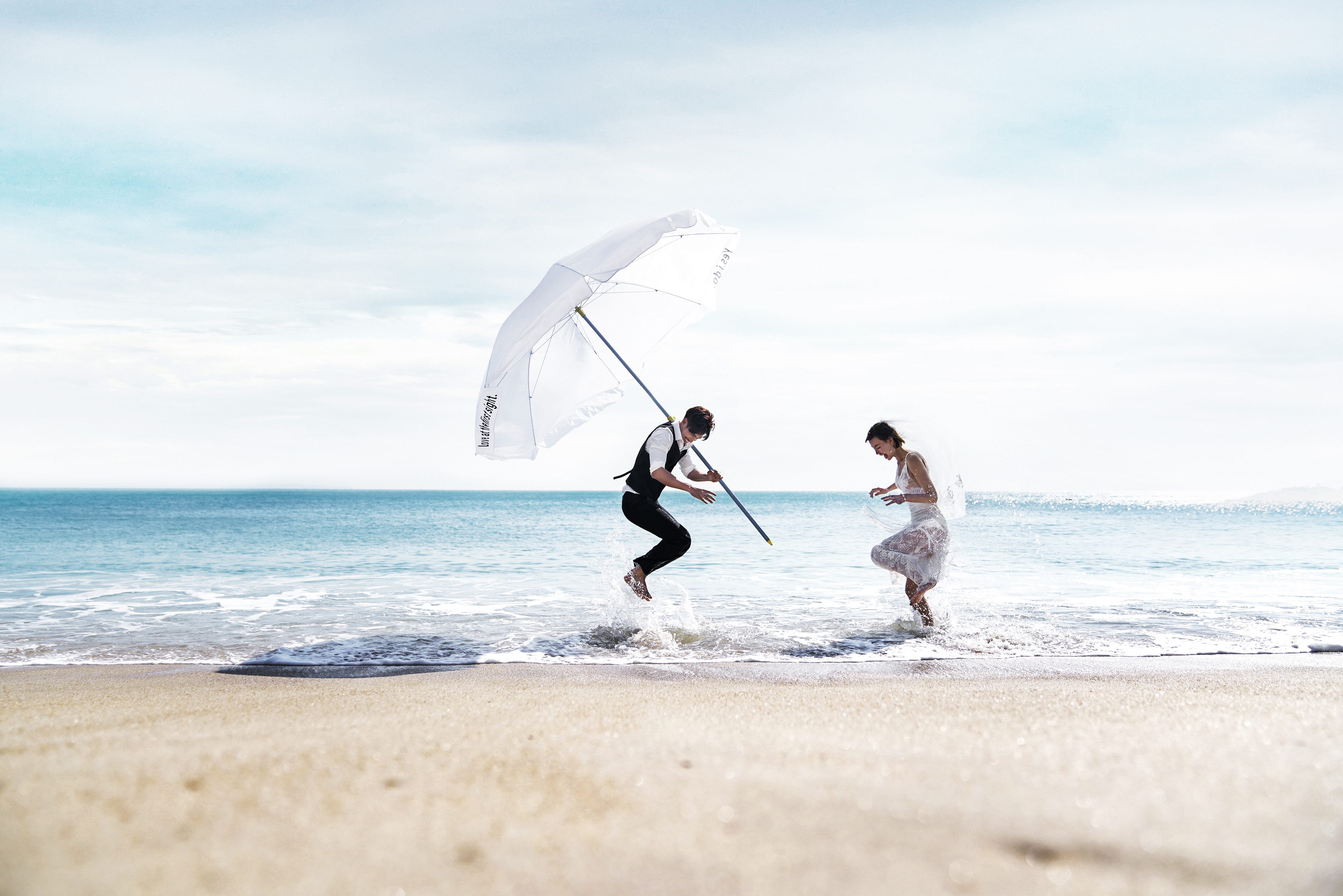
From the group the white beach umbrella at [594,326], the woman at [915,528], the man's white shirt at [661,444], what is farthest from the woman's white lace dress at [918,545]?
the man's white shirt at [661,444]

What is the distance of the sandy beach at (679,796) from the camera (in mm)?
2221

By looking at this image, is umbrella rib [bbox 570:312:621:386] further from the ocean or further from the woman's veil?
the woman's veil

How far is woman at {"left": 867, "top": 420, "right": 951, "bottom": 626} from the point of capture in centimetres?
775

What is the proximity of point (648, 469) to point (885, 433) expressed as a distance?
2.52 m

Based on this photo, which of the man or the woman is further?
the woman

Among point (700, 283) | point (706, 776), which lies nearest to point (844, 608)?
point (700, 283)

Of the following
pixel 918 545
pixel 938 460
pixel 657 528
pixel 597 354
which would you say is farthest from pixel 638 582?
pixel 938 460

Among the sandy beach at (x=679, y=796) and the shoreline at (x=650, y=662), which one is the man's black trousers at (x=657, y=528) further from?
the sandy beach at (x=679, y=796)

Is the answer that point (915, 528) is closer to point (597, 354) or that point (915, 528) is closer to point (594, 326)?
point (597, 354)

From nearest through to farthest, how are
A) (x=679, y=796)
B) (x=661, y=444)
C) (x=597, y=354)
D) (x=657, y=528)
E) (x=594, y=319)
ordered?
(x=679, y=796) → (x=661, y=444) → (x=657, y=528) → (x=597, y=354) → (x=594, y=319)

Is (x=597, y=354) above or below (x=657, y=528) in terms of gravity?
above

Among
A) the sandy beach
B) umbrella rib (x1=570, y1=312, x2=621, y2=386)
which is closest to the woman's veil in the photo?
umbrella rib (x1=570, y1=312, x2=621, y2=386)

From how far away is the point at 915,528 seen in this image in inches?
311

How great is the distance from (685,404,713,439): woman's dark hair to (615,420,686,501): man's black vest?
186 mm
